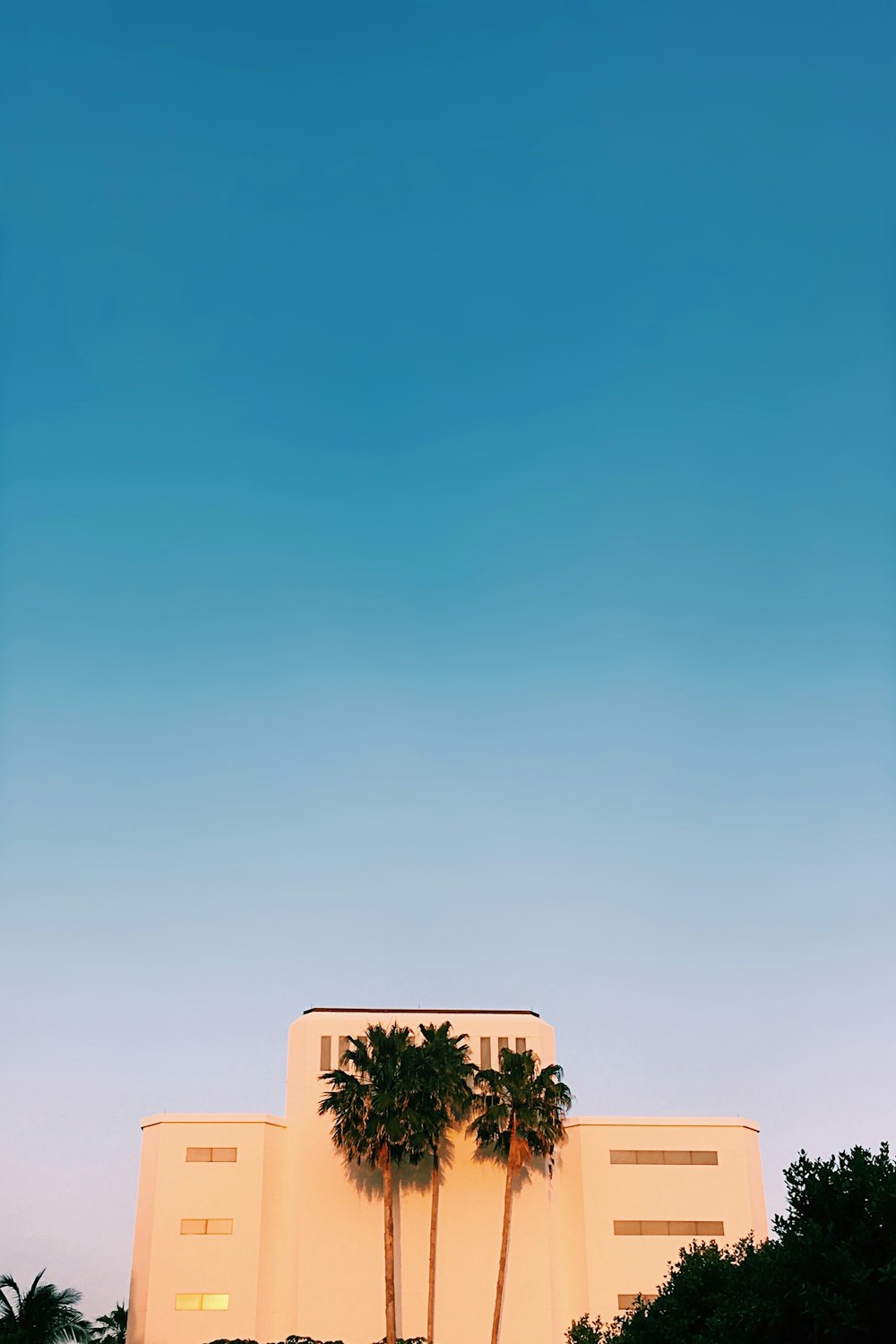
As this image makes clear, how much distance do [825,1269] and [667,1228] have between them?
132 feet

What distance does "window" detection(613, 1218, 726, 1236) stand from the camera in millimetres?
61438

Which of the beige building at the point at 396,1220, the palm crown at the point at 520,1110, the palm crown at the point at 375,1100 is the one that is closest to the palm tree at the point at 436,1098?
the palm crown at the point at 375,1100

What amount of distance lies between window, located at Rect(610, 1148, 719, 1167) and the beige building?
61mm

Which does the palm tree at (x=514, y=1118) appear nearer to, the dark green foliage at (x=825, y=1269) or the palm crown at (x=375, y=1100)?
the palm crown at (x=375, y=1100)

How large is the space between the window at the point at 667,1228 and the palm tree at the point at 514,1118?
205 inches

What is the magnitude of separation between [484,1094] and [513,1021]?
484 cm

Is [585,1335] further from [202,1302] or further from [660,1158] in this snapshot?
[202,1302]

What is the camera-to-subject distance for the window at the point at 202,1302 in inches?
2286

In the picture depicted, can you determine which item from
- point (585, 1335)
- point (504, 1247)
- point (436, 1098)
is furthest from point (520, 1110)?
point (585, 1335)

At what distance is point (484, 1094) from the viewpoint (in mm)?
60406

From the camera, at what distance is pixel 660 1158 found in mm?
63062

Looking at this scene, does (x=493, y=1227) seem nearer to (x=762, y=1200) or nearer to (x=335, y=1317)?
(x=335, y=1317)

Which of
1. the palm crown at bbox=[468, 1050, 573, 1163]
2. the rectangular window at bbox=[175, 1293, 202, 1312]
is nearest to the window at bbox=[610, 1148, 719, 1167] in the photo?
the palm crown at bbox=[468, 1050, 573, 1163]

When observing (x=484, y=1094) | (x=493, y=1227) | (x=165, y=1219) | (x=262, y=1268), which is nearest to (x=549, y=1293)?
(x=493, y=1227)
